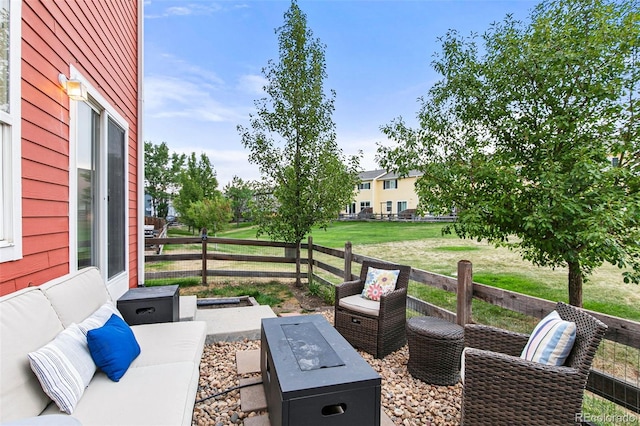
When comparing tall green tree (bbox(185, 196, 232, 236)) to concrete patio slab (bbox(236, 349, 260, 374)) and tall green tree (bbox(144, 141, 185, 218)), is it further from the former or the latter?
tall green tree (bbox(144, 141, 185, 218))

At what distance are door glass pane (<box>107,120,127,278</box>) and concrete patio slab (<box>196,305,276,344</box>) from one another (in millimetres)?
1220

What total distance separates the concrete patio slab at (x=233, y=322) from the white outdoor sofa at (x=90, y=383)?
129 centimetres

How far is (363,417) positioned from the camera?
5.71 feet

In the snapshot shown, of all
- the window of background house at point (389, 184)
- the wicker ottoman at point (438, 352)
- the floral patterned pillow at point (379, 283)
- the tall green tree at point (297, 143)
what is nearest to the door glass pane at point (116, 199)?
the tall green tree at point (297, 143)

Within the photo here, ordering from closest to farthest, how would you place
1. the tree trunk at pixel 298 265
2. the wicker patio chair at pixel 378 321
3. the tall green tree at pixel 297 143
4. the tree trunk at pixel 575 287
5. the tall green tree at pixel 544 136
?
the tall green tree at pixel 544 136
the wicker patio chair at pixel 378 321
the tree trunk at pixel 575 287
the tall green tree at pixel 297 143
the tree trunk at pixel 298 265

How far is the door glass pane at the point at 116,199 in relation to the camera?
12.0 feet

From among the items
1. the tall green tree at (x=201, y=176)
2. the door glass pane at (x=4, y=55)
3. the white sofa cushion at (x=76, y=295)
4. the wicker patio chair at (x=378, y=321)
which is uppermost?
the tall green tree at (x=201, y=176)

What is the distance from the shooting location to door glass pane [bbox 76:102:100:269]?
9.73 feet

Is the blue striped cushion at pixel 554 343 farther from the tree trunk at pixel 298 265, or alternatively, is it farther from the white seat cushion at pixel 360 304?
the tree trunk at pixel 298 265

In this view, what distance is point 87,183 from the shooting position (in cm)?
314

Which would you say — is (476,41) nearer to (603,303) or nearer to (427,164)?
(427,164)

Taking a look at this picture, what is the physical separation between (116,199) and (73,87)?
5.29 feet

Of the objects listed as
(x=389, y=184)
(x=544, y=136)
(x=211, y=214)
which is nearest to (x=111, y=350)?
(x=544, y=136)

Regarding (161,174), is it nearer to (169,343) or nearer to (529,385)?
(169,343)
